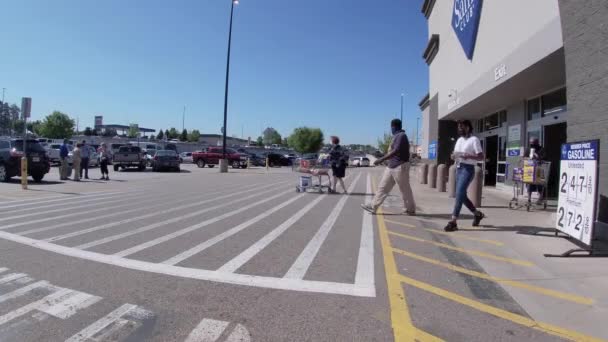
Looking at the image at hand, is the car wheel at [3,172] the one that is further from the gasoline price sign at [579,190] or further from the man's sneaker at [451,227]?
the gasoline price sign at [579,190]

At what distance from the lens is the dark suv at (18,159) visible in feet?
54.1

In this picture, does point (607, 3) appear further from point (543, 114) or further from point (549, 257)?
point (543, 114)

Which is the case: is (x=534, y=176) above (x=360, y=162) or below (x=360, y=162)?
below

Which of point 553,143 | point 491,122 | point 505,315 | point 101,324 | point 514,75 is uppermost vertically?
point 514,75

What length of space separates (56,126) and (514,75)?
105m

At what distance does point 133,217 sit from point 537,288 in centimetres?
727

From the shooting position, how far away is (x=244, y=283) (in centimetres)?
443

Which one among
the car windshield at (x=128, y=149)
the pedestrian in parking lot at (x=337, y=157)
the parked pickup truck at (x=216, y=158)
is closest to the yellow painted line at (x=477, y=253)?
the pedestrian in parking lot at (x=337, y=157)

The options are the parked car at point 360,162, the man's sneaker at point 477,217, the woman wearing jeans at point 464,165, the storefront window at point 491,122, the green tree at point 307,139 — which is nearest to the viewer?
the woman wearing jeans at point 464,165

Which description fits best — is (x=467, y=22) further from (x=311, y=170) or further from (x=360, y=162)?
(x=360, y=162)

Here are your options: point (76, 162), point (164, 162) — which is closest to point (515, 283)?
point (76, 162)

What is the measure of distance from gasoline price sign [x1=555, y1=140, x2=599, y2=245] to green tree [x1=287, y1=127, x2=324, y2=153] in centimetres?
10691

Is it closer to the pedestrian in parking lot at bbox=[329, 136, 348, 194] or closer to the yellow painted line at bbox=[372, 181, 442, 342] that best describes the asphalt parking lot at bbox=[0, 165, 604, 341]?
the yellow painted line at bbox=[372, 181, 442, 342]

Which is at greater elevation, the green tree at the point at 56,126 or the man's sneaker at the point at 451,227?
the green tree at the point at 56,126
